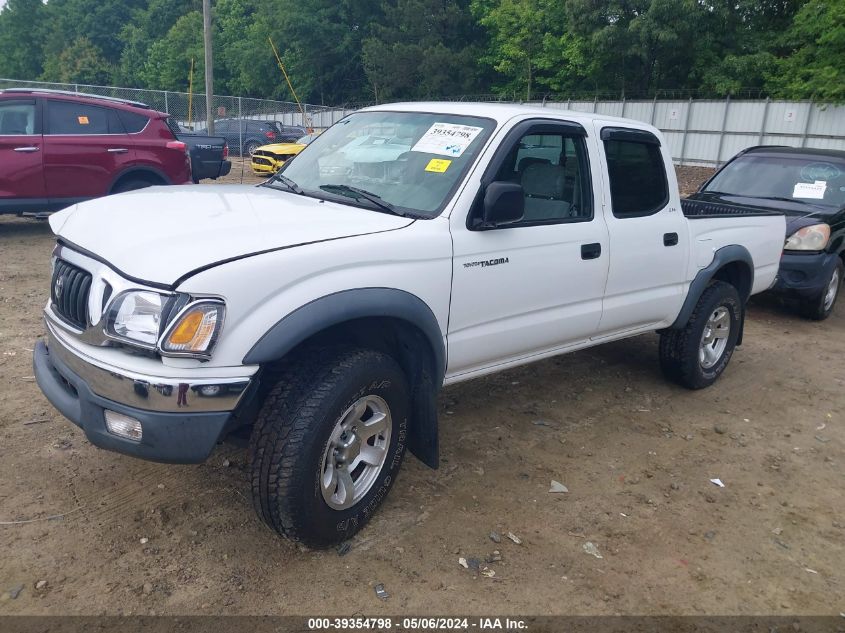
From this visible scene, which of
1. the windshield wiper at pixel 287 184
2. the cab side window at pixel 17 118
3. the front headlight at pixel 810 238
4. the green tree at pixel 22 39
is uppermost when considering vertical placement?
the green tree at pixel 22 39

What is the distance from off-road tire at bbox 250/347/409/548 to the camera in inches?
110

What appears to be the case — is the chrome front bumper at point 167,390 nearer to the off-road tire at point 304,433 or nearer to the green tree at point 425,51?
the off-road tire at point 304,433

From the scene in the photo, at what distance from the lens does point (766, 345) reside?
6.73 meters

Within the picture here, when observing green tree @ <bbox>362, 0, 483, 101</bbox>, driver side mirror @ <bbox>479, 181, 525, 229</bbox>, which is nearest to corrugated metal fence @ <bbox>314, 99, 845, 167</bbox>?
green tree @ <bbox>362, 0, 483, 101</bbox>

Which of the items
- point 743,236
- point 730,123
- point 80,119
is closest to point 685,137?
point 730,123

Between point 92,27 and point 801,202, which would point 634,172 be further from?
point 92,27

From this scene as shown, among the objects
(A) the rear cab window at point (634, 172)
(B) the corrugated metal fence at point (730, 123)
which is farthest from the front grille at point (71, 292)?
(B) the corrugated metal fence at point (730, 123)

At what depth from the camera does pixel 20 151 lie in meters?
8.58

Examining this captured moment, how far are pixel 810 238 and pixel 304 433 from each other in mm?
6441

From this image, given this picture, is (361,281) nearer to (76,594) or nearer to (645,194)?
(76,594)

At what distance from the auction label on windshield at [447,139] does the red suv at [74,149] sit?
684cm

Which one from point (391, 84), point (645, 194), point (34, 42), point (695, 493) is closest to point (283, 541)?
point (695, 493)

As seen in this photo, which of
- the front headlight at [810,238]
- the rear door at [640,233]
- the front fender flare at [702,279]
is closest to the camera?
the rear door at [640,233]

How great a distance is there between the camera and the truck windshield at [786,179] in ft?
25.7
